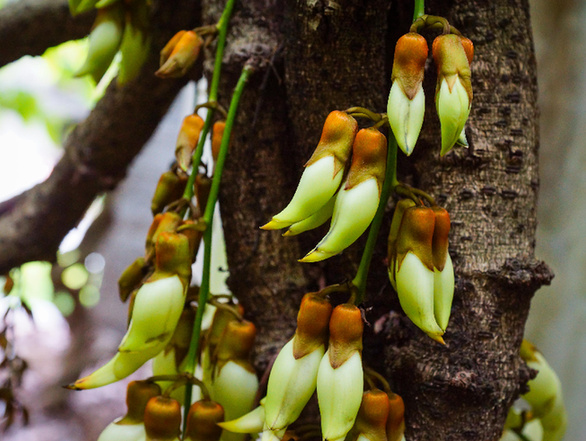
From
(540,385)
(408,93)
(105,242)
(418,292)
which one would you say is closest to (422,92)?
(408,93)

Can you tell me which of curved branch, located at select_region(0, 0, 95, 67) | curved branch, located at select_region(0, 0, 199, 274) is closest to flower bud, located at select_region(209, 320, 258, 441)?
curved branch, located at select_region(0, 0, 199, 274)

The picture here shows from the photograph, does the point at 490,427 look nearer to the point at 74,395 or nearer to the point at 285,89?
the point at 285,89

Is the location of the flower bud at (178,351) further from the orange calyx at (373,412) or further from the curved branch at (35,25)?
the curved branch at (35,25)

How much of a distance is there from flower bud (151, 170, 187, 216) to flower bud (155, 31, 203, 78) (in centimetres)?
8

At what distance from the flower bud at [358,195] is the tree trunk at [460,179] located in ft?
0.42

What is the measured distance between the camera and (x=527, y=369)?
451mm

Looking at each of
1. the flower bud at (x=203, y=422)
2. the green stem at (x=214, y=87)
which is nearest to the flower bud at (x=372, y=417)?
the flower bud at (x=203, y=422)

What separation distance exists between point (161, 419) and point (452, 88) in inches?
10.7

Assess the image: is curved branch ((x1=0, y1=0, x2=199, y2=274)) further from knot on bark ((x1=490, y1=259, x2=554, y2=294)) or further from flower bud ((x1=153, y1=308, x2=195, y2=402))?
knot on bark ((x1=490, y1=259, x2=554, y2=294))

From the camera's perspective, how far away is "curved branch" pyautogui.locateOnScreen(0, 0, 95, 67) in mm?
758

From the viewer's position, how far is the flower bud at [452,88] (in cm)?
31

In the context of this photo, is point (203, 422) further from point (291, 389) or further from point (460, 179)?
point (460, 179)

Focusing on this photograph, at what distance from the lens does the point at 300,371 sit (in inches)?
13.3

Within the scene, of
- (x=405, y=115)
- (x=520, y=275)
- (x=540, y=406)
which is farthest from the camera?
(x=540, y=406)
